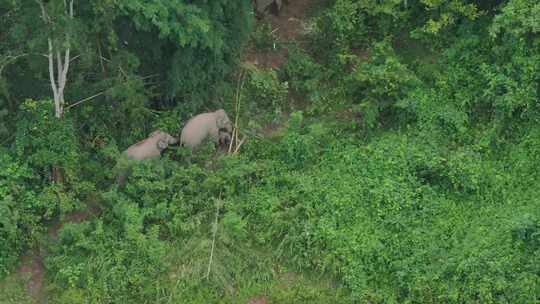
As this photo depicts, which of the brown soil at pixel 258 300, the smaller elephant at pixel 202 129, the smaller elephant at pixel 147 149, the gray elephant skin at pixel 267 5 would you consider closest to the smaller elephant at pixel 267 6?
the gray elephant skin at pixel 267 5

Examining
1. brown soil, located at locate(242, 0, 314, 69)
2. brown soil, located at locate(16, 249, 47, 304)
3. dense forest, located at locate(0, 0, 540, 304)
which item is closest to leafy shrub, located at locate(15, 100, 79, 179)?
dense forest, located at locate(0, 0, 540, 304)

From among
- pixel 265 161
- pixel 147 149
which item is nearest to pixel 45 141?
pixel 147 149

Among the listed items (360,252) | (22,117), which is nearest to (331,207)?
(360,252)

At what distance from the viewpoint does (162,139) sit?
9.46 meters

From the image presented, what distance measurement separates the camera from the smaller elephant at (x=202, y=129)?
31.2 feet

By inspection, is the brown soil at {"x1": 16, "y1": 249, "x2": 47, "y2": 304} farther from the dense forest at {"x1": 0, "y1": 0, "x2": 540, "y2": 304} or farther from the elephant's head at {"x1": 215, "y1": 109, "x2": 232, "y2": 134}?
the elephant's head at {"x1": 215, "y1": 109, "x2": 232, "y2": 134}

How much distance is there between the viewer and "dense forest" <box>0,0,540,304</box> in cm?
817

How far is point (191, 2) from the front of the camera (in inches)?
350

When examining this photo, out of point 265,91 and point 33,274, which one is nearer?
point 33,274

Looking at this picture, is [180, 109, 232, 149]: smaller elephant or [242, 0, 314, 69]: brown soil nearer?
[180, 109, 232, 149]: smaller elephant

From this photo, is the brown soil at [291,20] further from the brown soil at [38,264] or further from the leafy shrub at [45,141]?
the brown soil at [38,264]

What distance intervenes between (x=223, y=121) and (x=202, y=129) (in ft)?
1.17

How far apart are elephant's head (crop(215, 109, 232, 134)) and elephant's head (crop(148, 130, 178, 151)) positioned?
2.06 feet

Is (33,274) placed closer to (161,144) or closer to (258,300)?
(161,144)
